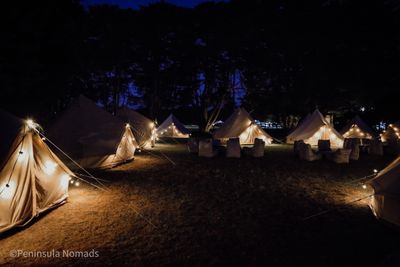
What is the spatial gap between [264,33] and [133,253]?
24854 mm

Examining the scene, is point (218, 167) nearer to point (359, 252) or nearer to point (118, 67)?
point (359, 252)

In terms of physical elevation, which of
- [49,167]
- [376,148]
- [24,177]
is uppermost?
[376,148]

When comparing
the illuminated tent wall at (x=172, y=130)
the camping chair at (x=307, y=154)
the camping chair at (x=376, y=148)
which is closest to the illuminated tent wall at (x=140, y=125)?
the illuminated tent wall at (x=172, y=130)

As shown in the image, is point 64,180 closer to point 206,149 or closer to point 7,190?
point 7,190

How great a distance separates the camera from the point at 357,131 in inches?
838

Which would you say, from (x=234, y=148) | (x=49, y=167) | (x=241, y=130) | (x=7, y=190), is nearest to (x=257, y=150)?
(x=234, y=148)

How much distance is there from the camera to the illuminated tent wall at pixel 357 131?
2105 centimetres

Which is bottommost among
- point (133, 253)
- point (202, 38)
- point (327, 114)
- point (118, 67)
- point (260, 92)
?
point (133, 253)

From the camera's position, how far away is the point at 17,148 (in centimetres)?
512

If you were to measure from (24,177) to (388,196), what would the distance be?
21.8ft

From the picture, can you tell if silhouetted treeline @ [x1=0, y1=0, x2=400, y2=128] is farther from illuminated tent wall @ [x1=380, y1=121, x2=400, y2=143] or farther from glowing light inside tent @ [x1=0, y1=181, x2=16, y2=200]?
glowing light inside tent @ [x1=0, y1=181, x2=16, y2=200]

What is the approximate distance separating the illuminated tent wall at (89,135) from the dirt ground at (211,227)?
5.69 feet

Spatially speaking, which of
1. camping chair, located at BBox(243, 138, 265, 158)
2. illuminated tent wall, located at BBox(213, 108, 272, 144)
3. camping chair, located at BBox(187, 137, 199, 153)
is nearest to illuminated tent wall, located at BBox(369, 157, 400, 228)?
camping chair, located at BBox(243, 138, 265, 158)

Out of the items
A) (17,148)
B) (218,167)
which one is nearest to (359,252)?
(17,148)
